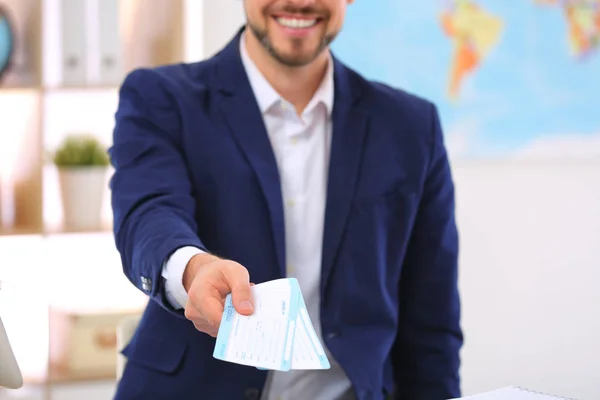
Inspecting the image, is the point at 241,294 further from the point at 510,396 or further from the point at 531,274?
the point at 531,274

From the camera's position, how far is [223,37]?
3.16m

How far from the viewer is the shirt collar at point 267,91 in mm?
1674

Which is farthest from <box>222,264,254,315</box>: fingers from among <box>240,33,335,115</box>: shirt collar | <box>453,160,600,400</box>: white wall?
<box>453,160,600,400</box>: white wall

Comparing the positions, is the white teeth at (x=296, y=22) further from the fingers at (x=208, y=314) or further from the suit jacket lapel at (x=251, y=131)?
the fingers at (x=208, y=314)

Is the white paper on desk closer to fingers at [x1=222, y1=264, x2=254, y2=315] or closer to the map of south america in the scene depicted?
fingers at [x1=222, y1=264, x2=254, y2=315]

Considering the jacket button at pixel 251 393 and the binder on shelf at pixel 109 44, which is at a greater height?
the binder on shelf at pixel 109 44

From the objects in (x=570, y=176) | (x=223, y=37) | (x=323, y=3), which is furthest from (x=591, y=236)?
(x=323, y=3)

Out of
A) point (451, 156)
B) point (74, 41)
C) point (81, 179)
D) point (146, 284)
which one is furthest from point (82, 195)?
point (146, 284)

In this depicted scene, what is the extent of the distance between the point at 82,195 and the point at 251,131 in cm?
149

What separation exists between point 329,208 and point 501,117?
213cm

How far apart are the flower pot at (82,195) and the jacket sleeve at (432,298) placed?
1.49 meters

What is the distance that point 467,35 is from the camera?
3521 millimetres

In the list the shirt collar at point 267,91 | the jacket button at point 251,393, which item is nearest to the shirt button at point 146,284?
the jacket button at point 251,393

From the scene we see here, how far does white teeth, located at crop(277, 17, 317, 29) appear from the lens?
1.64 meters
